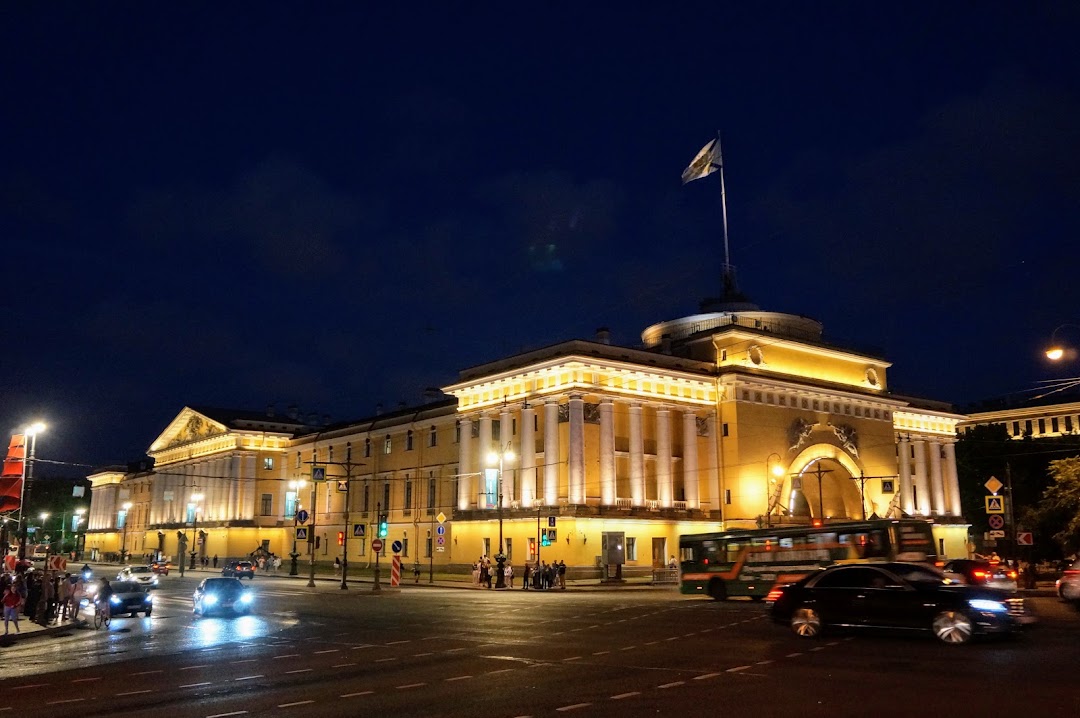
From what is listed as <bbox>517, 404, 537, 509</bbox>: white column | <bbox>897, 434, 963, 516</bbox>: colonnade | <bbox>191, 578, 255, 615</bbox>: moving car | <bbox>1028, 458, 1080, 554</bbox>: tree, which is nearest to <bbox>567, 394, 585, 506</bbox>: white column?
<bbox>517, 404, 537, 509</bbox>: white column

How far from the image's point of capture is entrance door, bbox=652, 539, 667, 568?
63.6 metres

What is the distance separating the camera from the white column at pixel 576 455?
2352 inches

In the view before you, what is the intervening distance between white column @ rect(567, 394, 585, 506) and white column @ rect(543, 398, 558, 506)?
1.14m

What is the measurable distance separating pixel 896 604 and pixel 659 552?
149 ft

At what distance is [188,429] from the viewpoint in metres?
113

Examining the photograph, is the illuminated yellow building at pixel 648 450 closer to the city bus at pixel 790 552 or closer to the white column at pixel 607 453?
the white column at pixel 607 453

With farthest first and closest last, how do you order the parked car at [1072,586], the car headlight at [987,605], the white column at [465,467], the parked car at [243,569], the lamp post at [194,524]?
the lamp post at [194,524] < the white column at [465,467] < the parked car at [243,569] < the parked car at [1072,586] < the car headlight at [987,605]

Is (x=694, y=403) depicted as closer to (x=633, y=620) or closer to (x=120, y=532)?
(x=633, y=620)

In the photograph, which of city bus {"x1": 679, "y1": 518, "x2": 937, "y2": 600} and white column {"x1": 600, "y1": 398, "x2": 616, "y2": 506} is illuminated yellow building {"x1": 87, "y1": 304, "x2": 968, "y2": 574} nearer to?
white column {"x1": 600, "y1": 398, "x2": 616, "y2": 506}

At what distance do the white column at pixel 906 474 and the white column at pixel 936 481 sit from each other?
256 centimetres

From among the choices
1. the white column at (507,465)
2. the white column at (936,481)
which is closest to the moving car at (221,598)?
the white column at (507,465)

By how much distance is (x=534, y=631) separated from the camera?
24156 mm

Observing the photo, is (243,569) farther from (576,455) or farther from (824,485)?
(824,485)

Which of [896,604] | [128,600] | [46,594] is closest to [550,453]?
[128,600]
